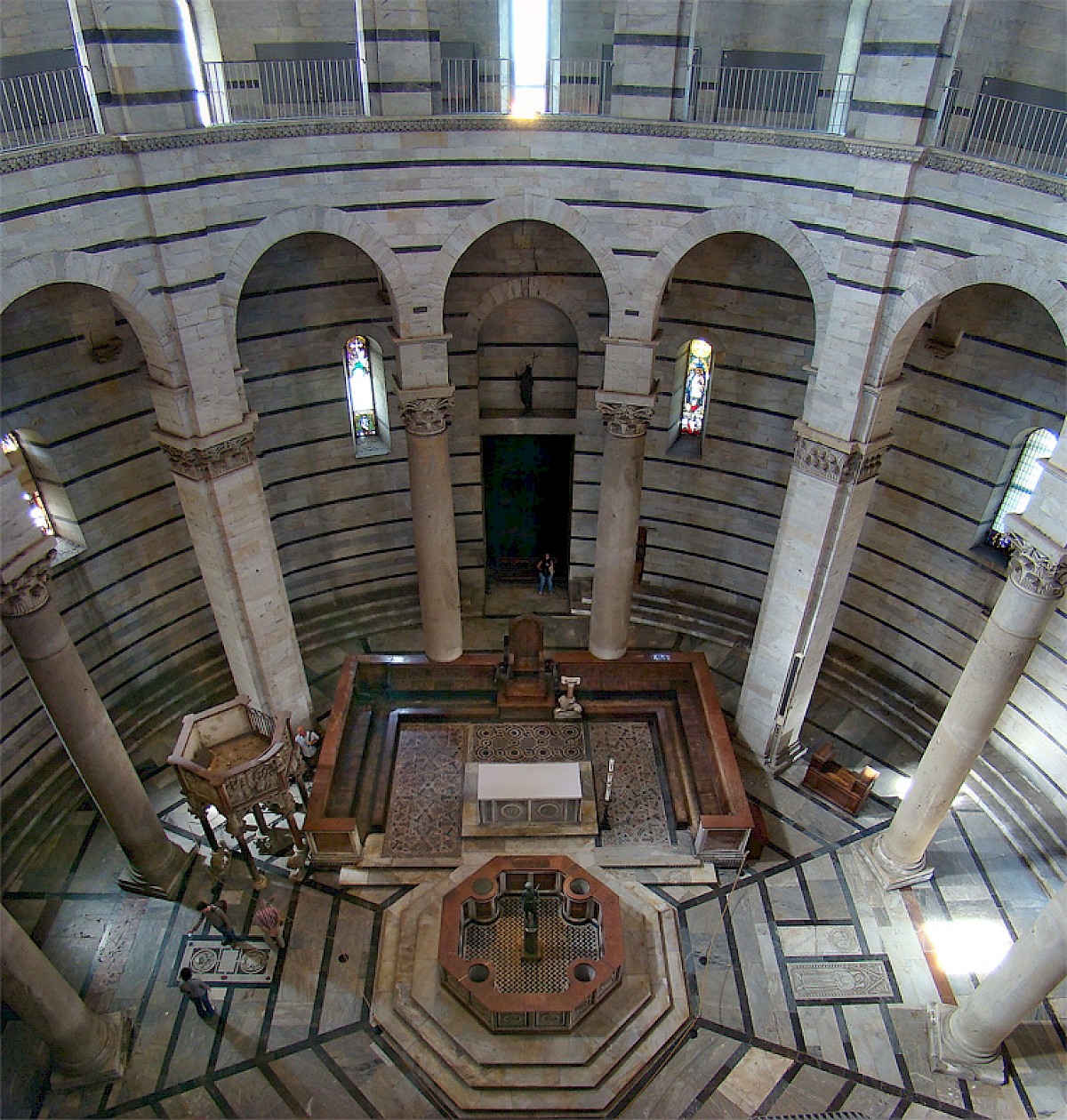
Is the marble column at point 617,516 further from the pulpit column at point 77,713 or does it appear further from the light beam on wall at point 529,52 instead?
the pulpit column at point 77,713

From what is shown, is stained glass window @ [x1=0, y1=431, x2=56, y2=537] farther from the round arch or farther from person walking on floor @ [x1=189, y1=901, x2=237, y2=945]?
the round arch

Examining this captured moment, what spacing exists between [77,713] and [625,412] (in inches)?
385

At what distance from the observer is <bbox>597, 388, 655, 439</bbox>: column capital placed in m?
15.2

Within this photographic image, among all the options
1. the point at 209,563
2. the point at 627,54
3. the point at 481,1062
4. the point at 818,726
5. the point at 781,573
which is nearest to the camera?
the point at 481,1062

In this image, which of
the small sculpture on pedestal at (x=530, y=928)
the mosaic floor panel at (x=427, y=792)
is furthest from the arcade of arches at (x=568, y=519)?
the small sculpture on pedestal at (x=530, y=928)

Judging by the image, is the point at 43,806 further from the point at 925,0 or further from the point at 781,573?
the point at 925,0

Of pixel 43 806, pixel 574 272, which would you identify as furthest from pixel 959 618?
pixel 43 806

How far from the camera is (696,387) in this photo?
60.2 ft

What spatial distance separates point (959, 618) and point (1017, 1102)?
7935 millimetres

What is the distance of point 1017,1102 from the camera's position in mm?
12164

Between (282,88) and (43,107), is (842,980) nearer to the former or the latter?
(282,88)

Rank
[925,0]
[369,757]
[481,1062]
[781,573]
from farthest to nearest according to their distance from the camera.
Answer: [369,757] → [781,573] → [481,1062] → [925,0]

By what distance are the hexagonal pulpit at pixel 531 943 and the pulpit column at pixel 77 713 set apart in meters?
4.99

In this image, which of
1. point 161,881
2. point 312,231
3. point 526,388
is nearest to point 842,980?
point 161,881
